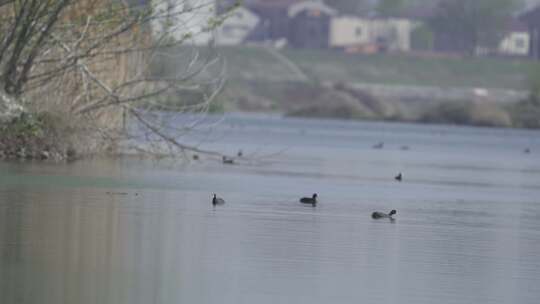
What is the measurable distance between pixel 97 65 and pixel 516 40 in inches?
5582

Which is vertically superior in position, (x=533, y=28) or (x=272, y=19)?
(x=272, y=19)

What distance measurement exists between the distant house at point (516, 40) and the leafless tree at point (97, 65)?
136 metres

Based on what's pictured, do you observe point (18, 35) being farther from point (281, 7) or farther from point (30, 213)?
point (281, 7)

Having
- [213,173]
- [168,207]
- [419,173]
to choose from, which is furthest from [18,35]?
[419,173]

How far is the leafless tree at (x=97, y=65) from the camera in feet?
99.3

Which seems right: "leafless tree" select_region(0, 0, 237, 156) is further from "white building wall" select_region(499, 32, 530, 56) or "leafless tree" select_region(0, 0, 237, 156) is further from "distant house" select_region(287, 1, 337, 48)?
"white building wall" select_region(499, 32, 530, 56)

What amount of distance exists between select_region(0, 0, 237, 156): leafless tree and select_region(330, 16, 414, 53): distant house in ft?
437

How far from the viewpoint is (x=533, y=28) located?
168875 mm

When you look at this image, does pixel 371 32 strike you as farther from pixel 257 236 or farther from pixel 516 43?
pixel 257 236

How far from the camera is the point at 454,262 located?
1814 centimetres

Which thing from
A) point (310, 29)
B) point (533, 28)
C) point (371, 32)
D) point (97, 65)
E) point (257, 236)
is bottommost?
point (257, 236)

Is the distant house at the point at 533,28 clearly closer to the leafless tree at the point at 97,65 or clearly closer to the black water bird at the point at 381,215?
the leafless tree at the point at 97,65

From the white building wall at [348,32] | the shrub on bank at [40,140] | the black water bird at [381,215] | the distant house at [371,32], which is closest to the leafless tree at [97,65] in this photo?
the shrub on bank at [40,140]

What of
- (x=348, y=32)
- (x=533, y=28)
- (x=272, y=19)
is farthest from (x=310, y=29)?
(x=533, y=28)
